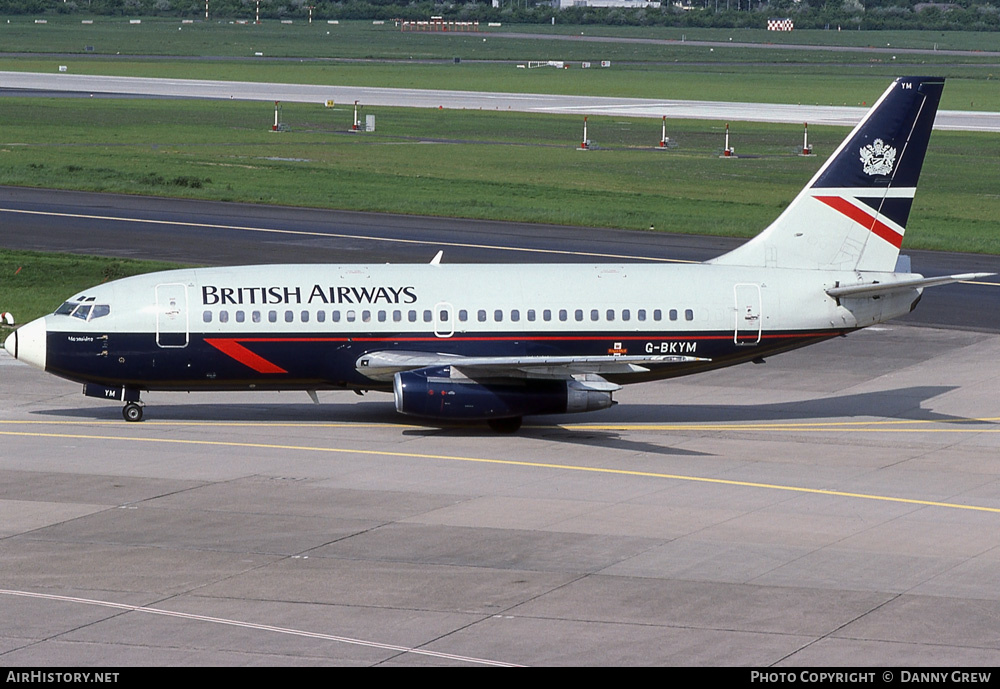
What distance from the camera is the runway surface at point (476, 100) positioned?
127438 millimetres

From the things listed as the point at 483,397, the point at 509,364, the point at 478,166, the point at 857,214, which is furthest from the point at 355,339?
the point at 478,166

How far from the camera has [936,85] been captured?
40.7 m

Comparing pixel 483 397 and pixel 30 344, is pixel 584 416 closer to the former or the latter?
pixel 483 397

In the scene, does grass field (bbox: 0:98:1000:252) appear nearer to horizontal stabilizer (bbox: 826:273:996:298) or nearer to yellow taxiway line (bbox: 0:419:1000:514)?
horizontal stabilizer (bbox: 826:273:996:298)

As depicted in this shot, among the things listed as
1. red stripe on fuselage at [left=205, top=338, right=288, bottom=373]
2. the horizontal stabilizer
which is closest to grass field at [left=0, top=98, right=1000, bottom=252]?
the horizontal stabilizer

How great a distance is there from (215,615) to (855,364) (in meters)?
30.3

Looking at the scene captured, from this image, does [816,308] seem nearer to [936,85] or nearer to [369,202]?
[936,85]

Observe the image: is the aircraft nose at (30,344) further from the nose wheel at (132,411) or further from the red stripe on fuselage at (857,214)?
the red stripe on fuselage at (857,214)

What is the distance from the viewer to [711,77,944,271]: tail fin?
40.7 m

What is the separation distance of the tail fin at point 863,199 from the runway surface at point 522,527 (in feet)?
15.2

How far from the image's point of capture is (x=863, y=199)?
40875 mm

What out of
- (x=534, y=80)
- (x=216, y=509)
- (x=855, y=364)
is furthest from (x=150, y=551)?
(x=534, y=80)

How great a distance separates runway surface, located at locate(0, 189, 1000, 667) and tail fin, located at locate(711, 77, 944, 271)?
183 inches

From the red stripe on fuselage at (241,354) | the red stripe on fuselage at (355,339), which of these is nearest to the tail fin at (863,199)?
the red stripe on fuselage at (355,339)
